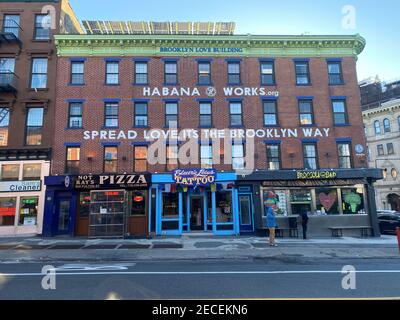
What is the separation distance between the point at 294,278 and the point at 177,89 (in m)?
15.2

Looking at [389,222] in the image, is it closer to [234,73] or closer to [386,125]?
[234,73]

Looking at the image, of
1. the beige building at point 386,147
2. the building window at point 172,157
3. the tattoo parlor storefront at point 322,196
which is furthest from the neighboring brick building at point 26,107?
the beige building at point 386,147

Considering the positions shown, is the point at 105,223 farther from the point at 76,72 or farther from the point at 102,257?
the point at 76,72

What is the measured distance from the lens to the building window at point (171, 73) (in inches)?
787

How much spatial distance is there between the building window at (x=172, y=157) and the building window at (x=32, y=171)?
27.6ft

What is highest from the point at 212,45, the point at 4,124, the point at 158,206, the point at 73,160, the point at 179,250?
the point at 212,45

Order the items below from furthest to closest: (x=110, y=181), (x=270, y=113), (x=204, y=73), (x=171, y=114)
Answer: (x=204, y=73)
(x=270, y=113)
(x=171, y=114)
(x=110, y=181)

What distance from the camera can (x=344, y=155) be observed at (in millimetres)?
19422

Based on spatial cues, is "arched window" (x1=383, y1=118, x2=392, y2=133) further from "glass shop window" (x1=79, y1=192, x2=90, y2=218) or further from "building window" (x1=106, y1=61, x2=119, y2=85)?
"glass shop window" (x1=79, y1=192, x2=90, y2=218)

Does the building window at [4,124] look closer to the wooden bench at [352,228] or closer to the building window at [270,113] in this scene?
the building window at [270,113]

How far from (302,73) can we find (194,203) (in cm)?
1223

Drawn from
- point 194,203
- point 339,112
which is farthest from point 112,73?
point 339,112

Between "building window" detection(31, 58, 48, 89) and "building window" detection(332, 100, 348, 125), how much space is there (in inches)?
804

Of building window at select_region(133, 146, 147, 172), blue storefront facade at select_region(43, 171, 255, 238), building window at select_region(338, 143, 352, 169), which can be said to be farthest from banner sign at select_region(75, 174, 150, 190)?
building window at select_region(338, 143, 352, 169)
